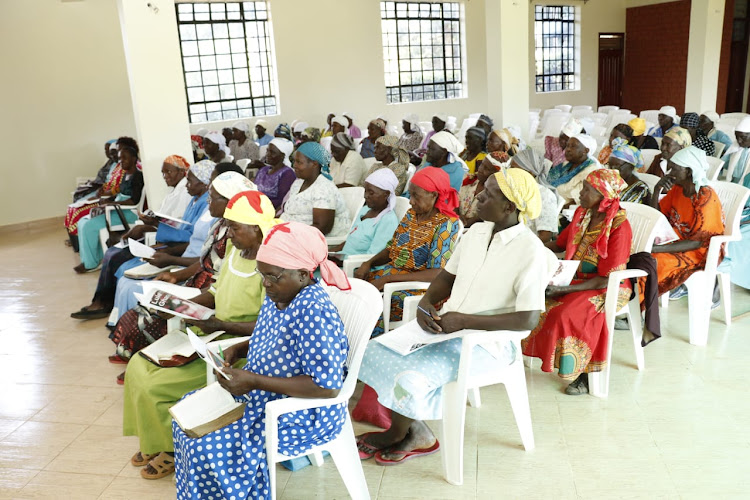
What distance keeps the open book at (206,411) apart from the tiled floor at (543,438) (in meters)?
0.52

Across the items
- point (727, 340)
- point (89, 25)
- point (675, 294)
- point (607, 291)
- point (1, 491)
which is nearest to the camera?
point (1, 491)

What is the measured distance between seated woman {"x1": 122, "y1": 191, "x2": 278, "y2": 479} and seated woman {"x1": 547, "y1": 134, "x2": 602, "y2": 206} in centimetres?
280

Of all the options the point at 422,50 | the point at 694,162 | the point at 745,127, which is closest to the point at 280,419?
the point at 694,162

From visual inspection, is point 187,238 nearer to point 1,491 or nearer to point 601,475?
point 1,491

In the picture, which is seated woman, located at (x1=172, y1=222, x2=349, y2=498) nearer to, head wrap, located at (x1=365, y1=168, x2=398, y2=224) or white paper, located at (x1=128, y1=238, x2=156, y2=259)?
head wrap, located at (x1=365, y1=168, x2=398, y2=224)

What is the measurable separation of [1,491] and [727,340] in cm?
379

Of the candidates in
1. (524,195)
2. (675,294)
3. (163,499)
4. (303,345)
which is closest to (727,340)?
(675,294)

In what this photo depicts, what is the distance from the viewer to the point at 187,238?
4.42 metres

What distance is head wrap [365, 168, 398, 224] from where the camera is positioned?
12.6ft

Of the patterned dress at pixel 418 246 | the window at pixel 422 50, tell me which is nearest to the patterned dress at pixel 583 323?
the patterned dress at pixel 418 246

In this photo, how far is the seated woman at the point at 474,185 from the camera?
451 cm

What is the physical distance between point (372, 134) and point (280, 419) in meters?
5.70

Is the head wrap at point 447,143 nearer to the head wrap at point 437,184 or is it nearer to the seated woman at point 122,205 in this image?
the head wrap at point 437,184

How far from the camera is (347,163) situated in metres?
6.16
